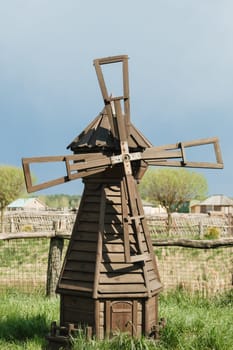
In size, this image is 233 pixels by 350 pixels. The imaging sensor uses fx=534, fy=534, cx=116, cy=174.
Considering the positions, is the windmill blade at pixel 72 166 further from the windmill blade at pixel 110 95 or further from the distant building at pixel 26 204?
the distant building at pixel 26 204

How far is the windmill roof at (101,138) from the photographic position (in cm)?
731

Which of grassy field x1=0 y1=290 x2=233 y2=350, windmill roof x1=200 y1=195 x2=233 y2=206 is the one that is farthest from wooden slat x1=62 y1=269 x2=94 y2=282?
windmill roof x1=200 y1=195 x2=233 y2=206

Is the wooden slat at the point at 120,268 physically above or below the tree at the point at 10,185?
below

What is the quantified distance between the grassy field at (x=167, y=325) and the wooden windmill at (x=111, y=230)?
0.87ft

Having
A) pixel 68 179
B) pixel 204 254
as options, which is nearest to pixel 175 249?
pixel 204 254

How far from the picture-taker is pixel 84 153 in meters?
7.41

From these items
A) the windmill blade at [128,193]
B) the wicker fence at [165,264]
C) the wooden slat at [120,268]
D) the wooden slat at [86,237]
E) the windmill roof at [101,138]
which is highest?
the windmill roof at [101,138]

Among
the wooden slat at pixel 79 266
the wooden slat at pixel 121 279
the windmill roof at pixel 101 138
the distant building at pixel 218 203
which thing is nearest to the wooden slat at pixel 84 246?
the wooden slat at pixel 79 266

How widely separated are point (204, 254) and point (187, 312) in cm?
876

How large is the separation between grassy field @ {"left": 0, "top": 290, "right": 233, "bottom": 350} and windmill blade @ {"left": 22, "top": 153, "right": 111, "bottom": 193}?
2.07 metres

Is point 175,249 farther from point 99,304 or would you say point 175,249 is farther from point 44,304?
point 99,304

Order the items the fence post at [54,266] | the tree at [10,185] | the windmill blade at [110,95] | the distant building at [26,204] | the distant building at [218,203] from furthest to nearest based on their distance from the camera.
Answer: the distant building at [26,204], the distant building at [218,203], the tree at [10,185], the fence post at [54,266], the windmill blade at [110,95]

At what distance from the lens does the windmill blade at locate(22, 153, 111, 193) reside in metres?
6.83

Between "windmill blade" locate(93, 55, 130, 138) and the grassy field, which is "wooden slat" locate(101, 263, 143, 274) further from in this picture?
"windmill blade" locate(93, 55, 130, 138)
